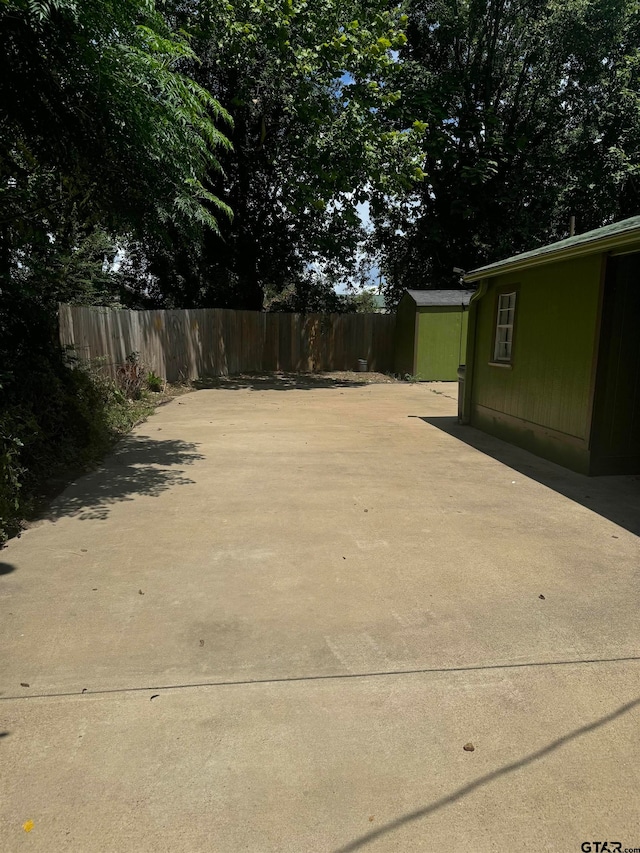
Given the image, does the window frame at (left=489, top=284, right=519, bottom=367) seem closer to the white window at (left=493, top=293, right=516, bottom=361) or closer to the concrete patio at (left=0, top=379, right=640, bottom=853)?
the white window at (left=493, top=293, right=516, bottom=361)

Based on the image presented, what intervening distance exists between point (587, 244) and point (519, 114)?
734 inches

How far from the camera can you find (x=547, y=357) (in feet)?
24.4

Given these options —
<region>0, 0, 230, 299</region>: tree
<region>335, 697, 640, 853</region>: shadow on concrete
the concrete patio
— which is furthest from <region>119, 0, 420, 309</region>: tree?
<region>335, 697, 640, 853</region>: shadow on concrete

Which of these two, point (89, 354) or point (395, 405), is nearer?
point (89, 354)

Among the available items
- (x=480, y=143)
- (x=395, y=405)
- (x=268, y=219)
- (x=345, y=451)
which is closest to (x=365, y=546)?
(x=345, y=451)

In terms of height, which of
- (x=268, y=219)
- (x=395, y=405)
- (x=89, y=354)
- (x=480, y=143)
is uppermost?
(x=480, y=143)

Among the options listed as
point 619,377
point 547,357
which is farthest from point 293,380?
point 619,377

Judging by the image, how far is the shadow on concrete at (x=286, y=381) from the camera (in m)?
15.8

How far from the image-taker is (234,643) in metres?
3.05

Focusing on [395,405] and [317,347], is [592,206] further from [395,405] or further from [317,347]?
[395,405]

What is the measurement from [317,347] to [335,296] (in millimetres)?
3035

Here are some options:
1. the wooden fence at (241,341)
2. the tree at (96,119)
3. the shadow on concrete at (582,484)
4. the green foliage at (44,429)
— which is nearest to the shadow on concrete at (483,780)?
the shadow on concrete at (582,484)

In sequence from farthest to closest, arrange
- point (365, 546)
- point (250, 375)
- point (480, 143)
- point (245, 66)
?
point (480, 143)
point (250, 375)
point (245, 66)
point (365, 546)

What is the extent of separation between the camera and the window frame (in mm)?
8391
